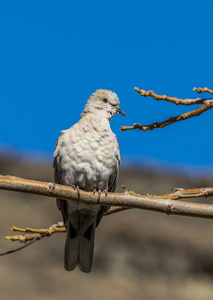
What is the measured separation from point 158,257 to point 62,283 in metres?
2.20

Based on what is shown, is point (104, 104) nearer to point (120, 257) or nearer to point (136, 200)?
point (136, 200)

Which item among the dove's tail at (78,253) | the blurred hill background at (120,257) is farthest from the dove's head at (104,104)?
the blurred hill background at (120,257)

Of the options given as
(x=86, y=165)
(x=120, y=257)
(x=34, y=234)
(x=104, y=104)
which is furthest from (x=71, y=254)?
(x=120, y=257)

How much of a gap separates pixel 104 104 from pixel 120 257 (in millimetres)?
6813

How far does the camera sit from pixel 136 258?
1152 centimetres

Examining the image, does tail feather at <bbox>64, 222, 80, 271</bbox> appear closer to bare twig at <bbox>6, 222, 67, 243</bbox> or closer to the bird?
the bird

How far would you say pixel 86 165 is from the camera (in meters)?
4.69

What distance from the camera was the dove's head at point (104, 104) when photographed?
17.4 feet

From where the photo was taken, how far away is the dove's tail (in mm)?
4910

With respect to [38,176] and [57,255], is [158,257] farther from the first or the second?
[38,176]

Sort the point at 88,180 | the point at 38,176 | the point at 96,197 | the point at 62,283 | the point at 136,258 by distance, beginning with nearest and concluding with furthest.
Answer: the point at 96,197, the point at 88,180, the point at 62,283, the point at 136,258, the point at 38,176

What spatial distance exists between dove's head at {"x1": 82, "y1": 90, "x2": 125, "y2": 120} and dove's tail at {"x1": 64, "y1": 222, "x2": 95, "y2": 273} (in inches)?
46.0

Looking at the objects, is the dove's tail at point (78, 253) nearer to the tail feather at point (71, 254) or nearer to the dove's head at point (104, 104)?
the tail feather at point (71, 254)

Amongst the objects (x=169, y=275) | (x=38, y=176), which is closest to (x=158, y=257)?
(x=169, y=275)
